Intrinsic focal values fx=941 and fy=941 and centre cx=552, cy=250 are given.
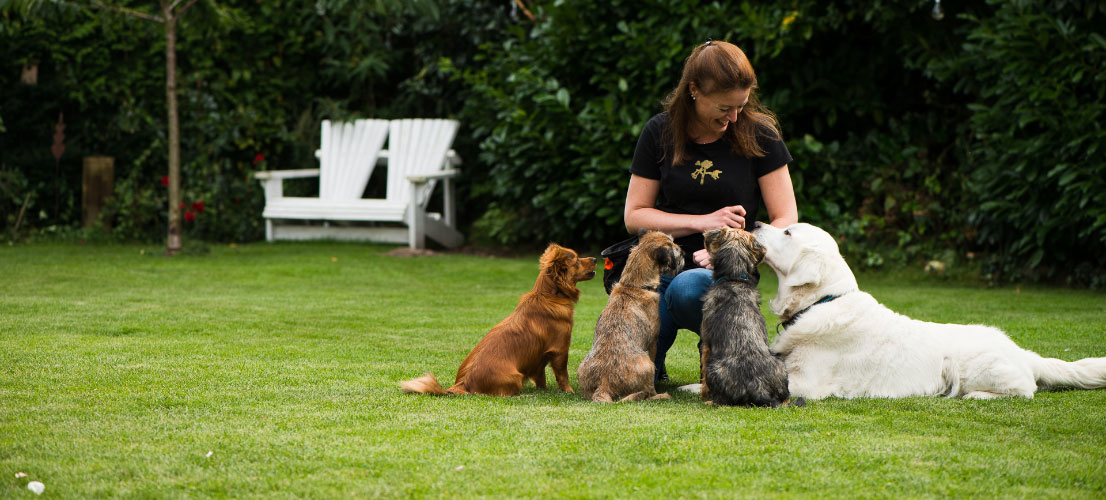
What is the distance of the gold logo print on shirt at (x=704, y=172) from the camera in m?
4.52

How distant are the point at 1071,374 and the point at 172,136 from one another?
9.03 metres

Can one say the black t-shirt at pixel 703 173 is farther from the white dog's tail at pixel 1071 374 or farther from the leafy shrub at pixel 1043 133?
the leafy shrub at pixel 1043 133

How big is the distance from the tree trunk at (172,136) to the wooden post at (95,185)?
1.83 meters

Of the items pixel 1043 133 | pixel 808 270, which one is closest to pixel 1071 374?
→ pixel 808 270

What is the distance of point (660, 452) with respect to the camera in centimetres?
315

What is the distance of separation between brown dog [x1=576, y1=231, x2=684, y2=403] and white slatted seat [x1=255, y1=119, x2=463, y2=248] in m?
7.36

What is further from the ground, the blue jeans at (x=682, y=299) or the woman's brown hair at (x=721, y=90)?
the woman's brown hair at (x=721, y=90)

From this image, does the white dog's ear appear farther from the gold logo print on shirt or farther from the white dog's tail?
the white dog's tail

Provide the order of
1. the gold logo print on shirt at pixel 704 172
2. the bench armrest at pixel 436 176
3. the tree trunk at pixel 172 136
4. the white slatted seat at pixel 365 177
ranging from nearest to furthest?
the gold logo print on shirt at pixel 704 172
the tree trunk at pixel 172 136
the bench armrest at pixel 436 176
the white slatted seat at pixel 365 177

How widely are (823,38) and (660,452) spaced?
7901 mm

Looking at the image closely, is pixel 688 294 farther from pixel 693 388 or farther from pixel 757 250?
pixel 693 388

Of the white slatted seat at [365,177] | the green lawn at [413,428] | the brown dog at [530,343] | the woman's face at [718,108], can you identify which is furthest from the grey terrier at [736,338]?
the white slatted seat at [365,177]

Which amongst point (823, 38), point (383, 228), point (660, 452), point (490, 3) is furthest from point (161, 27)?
point (660, 452)

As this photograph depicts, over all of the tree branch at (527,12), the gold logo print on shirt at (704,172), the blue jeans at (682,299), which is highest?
the tree branch at (527,12)
